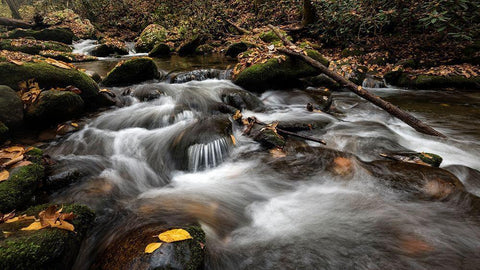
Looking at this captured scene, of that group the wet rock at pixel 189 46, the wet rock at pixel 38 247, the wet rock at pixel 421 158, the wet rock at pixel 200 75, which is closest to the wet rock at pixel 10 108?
the wet rock at pixel 38 247

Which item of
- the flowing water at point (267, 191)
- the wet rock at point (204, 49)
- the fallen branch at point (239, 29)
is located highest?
the fallen branch at point (239, 29)

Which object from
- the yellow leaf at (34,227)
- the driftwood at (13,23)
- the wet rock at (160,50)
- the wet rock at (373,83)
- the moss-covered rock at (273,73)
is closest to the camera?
the yellow leaf at (34,227)

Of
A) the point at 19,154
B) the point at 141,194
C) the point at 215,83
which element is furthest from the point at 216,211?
the point at 215,83

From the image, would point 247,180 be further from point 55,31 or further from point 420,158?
point 55,31

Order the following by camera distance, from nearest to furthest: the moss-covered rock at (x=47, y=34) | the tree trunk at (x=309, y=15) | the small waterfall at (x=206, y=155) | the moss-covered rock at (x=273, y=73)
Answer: the small waterfall at (x=206, y=155) → the moss-covered rock at (x=273, y=73) → the tree trunk at (x=309, y=15) → the moss-covered rock at (x=47, y=34)

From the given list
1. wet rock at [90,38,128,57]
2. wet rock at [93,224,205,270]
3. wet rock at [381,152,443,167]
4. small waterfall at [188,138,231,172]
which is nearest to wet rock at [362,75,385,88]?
wet rock at [381,152,443,167]

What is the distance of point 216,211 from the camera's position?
115 inches

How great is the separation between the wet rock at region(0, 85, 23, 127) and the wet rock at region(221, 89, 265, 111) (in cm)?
416

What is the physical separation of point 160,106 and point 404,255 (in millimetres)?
5449

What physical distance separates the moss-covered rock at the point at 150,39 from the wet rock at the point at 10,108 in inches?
473

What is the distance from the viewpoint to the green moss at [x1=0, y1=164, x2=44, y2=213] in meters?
2.28

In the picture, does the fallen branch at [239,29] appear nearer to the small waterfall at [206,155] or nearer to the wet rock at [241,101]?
the wet rock at [241,101]

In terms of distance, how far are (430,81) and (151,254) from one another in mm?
9472

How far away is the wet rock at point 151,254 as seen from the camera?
166cm
